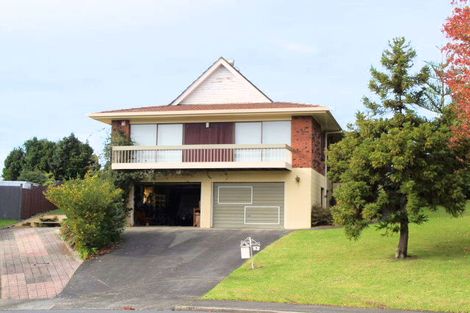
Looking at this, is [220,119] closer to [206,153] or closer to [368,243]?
[206,153]

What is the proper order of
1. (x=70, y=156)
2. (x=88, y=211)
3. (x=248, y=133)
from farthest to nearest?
1. (x=70, y=156)
2. (x=248, y=133)
3. (x=88, y=211)

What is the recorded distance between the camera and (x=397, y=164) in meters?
18.6

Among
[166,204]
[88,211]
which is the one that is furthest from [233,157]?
[88,211]

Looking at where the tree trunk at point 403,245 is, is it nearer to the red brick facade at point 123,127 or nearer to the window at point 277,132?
the window at point 277,132

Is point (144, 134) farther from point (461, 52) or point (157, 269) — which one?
point (461, 52)

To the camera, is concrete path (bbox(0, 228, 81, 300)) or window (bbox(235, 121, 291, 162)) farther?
window (bbox(235, 121, 291, 162))

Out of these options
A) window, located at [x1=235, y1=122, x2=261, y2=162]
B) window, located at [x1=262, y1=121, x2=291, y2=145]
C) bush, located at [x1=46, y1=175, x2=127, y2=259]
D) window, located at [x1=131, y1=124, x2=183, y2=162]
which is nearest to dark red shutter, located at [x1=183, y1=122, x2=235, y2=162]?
window, located at [x1=235, y1=122, x2=261, y2=162]

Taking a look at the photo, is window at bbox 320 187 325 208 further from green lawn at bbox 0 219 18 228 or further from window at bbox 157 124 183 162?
green lawn at bbox 0 219 18 228

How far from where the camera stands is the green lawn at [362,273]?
15414 millimetres

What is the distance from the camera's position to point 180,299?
1644cm

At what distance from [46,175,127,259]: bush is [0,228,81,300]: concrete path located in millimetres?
740

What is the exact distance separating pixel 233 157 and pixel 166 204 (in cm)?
581

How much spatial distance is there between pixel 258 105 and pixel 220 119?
1977 millimetres

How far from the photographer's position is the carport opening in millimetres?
31484
